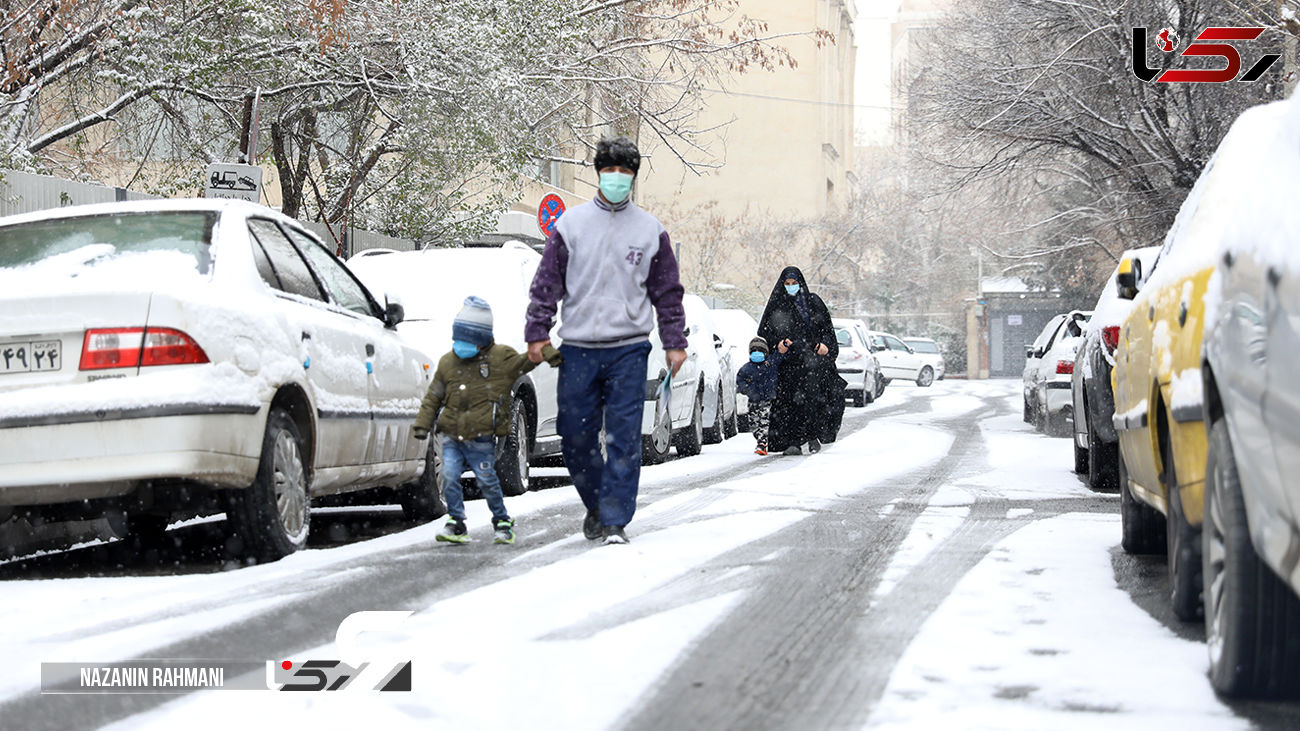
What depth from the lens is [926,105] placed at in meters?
26.9

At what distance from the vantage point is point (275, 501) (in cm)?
643

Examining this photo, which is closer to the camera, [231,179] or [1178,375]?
[1178,375]

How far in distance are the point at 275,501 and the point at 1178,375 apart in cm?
363

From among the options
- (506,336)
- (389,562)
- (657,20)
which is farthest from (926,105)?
(389,562)

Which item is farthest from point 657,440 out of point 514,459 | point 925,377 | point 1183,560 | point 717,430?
point 925,377

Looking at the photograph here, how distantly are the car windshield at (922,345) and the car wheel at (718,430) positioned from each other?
3672 cm

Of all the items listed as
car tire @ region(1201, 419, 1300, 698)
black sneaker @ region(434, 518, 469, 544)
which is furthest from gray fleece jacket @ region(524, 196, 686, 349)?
car tire @ region(1201, 419, 1300, 698)

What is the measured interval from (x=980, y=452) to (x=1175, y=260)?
9.72m

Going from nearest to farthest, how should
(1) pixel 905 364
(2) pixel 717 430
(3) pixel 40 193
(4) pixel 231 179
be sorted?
(4) pixel 231 179 → (3) pixel 40 193 → (2) pixel 717 430 → (1) pixel 905 364

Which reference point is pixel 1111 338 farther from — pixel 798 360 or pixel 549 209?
pixel 549 209

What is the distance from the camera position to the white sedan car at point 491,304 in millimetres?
9781

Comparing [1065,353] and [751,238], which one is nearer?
[1065,353]

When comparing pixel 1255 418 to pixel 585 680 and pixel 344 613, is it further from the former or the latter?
pixel 344 613

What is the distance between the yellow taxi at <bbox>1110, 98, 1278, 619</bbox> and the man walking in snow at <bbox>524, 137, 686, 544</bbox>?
2.09 meters
